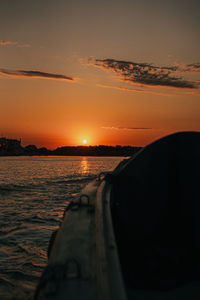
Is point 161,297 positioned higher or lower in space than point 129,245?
lower

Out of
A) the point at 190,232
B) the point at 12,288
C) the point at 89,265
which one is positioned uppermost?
the point at 89,265

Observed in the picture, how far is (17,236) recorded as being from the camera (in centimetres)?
727

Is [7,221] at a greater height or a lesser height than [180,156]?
lesser

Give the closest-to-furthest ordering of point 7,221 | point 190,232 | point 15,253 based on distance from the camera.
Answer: point 190,232 < point 15,253 < point 7,221

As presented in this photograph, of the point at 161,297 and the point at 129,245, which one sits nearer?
the point at 161,297

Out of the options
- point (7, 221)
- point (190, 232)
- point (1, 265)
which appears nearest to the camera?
point (190, 232)

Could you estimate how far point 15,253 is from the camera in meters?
6.05

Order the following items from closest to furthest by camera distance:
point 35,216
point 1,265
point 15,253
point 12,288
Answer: point 12,288, point 1,265, point 15,253, point 35,216

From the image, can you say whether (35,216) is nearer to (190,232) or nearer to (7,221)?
(7,221)

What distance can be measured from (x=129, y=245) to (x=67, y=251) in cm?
180

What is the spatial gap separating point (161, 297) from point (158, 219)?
1.04 metres

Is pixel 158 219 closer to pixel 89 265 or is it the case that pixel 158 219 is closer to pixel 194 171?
pixel 194 171

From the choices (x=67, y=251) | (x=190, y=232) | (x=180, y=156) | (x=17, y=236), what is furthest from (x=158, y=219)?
(x=17, y=236)

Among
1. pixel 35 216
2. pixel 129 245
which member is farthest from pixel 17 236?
pixel 129 245
